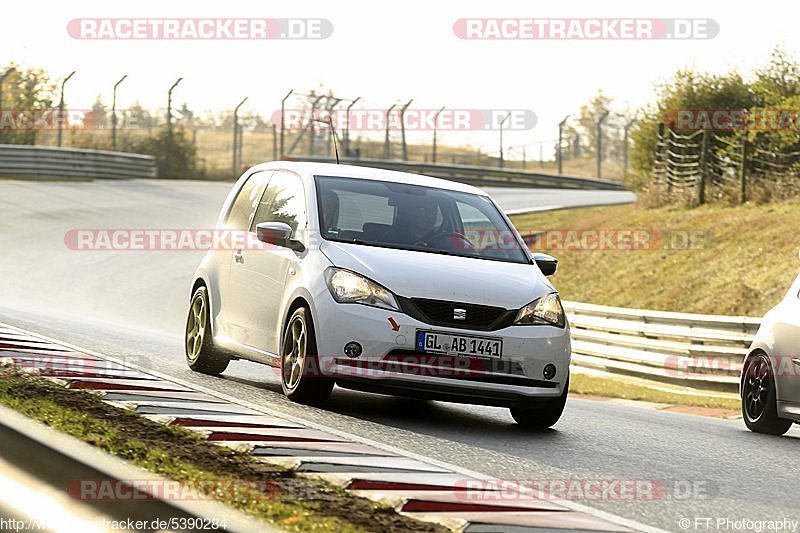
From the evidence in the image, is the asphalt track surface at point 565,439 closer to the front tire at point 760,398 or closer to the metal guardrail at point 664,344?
the front tire at point 760,398

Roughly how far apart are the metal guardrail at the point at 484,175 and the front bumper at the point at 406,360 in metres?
36.6

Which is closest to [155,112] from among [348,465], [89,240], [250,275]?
[89,240]

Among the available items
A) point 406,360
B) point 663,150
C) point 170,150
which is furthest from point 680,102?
point 406,360

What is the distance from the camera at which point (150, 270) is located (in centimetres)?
2548

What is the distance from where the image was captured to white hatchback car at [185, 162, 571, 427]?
28.2 ft

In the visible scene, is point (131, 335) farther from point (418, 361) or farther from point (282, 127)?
point (282, 127)

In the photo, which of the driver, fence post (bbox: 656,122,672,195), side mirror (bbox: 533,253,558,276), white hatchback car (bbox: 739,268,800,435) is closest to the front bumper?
the driver

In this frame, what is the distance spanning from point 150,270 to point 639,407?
13.2 meters

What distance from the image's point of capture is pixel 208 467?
621 centimetres

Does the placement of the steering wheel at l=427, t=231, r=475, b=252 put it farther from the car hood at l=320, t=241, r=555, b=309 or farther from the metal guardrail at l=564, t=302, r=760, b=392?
the metal guardrail at l=564, t=302, r=760, b=392

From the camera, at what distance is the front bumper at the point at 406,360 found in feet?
28.1

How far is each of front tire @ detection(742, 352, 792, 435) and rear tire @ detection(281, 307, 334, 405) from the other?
3.78 meters

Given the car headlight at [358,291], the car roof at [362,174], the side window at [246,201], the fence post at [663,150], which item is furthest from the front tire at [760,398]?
the fence post at [663,150]

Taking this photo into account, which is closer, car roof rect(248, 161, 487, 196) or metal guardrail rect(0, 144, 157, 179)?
car roof rect(248, 161, 487, 196)
